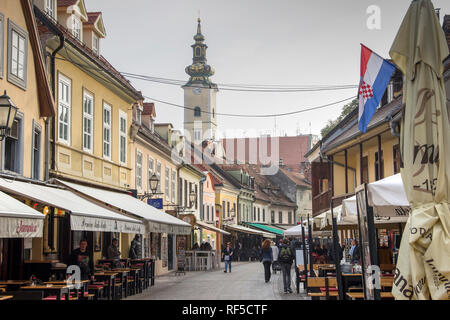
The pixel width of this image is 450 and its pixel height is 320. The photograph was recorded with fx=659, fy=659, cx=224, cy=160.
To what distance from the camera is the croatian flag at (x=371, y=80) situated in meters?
9.45

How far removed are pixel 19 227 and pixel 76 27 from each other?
13085 millimetres

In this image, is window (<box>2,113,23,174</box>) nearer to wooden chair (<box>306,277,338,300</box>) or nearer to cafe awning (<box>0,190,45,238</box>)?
cafe awning (<box>0,190,45,238</box>)

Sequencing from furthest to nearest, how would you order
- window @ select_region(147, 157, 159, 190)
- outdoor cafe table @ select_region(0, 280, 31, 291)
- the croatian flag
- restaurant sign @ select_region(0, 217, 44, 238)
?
window @ select_region(147, 157, 159, 190) → outdoor cafe table @ select_region(0, 280, 31, 291) → restaurant sign @ select_region(0, 217, 44, 238) → the croatian flag

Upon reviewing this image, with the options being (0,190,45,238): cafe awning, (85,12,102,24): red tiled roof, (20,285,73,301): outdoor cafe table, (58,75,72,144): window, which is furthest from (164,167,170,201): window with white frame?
(0,190,45,238): cafe awning

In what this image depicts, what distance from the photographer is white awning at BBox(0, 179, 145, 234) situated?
13117 mm

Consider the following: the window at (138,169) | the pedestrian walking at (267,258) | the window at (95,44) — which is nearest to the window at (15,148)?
the window at (95,44)

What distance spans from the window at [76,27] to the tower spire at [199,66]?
253ft

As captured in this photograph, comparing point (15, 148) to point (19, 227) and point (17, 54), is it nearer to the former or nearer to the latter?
point (17, 54)

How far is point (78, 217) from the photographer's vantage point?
Result: 44.1 ft

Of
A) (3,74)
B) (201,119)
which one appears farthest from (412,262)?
(201,119)

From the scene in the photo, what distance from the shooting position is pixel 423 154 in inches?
261

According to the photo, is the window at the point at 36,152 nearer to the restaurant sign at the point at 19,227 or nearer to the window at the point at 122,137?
the restaurant sign at the point at 19,227

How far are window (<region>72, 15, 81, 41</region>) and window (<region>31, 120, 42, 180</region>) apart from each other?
5.47 metres
